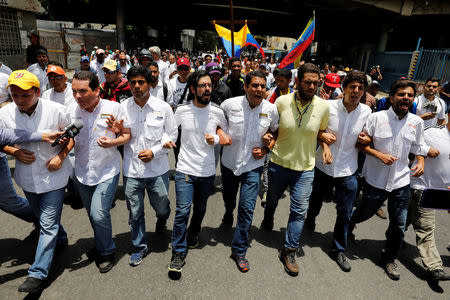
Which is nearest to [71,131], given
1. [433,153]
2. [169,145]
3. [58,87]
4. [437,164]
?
[169,145]

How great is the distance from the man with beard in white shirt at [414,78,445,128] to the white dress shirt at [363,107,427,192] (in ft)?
8.53

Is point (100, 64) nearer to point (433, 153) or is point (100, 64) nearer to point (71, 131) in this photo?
point (71, 131)

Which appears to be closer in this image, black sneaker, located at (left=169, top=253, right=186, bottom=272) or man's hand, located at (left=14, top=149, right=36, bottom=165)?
man's hand, located at (left=14, top=149, right=36, bottom=165)

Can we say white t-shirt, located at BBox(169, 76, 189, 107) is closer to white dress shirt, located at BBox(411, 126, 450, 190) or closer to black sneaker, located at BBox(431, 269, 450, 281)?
white dress shirt, located at BBox(411, 126, 450, 190)

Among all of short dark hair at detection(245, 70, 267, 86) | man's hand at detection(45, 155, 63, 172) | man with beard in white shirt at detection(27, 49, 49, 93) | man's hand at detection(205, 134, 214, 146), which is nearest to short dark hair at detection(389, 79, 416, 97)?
short dark hair at detection(245, 70, 267, 86)

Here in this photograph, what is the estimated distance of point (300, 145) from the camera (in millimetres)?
3330

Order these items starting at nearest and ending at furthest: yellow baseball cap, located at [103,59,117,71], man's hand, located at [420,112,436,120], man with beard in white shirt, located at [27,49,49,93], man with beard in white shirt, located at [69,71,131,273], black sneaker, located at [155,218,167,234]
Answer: man with beard in white shirt, located at [69,71,131,273]
black sneaker, located at [155,218,167,234]
yellow baseball cap, located at [103,59,117,71]
man's hand, located at [420,112,436,120]
man with beard in white shirt, located at [27,49,49,93]

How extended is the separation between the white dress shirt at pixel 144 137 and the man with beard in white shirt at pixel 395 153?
226 centimetres

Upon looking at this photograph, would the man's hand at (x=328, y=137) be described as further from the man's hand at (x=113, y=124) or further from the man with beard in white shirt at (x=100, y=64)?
the man with beard in white shirt at (x=100, y=64)

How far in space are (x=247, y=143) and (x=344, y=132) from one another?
1.09 metres

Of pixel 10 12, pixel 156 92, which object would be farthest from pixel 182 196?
pixel 10 12

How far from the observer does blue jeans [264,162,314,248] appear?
10.8 ft

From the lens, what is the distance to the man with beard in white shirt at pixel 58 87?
4.01 meters

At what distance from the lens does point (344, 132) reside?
332 cm
